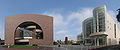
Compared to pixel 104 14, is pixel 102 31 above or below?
below

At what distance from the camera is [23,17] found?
230 feet

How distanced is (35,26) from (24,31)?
6.94m

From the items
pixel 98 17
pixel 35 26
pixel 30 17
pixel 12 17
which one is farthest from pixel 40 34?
pixel 98 17

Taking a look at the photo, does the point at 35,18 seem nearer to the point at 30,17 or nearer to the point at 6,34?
the point at 30,17

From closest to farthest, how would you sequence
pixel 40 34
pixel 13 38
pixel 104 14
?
pixel 104 14 → pixel 13 38 → pixel 40 34

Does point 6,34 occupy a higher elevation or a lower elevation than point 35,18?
lower

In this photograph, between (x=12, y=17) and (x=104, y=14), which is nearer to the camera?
(x=104, y=14)

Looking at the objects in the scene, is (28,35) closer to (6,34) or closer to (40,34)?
(40,34)

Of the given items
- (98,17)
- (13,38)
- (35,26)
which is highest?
(98,17)

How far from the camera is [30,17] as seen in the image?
70500mm

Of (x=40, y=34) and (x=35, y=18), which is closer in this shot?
(x=35, y=18)

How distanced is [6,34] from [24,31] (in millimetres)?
10734

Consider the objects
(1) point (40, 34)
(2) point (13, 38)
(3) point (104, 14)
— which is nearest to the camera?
(3) point (104, 14)

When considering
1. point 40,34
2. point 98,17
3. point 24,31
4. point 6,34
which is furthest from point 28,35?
point 98,17
